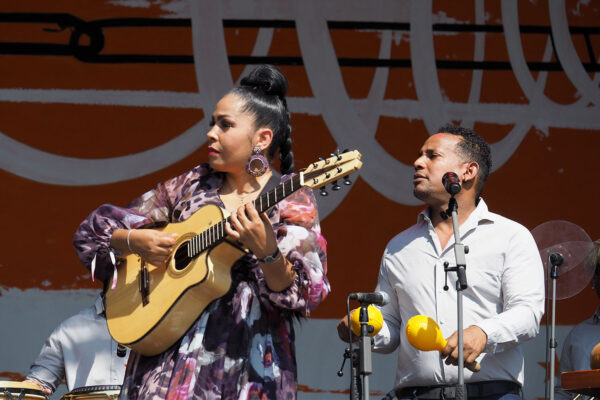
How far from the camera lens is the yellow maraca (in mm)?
3682

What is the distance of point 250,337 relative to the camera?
11.4ft

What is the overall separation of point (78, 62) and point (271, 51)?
1.21 m

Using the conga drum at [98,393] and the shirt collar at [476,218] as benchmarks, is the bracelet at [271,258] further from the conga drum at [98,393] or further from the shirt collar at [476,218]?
the conga drum at [98,393]

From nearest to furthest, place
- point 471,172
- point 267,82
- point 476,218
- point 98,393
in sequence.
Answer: point 267,82 < point 476,218 < point 471,172 < point 98,393

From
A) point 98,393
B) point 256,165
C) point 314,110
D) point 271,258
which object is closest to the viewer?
point 271,258

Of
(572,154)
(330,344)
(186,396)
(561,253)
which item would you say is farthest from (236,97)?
(572,154)

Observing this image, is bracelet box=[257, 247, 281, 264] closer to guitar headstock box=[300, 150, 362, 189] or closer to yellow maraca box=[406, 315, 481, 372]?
guitar headstock box=[300, 150, 362, 189]

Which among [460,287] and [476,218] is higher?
[476,218]

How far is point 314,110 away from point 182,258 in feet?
8.89

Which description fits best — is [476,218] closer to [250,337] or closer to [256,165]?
[256,165]

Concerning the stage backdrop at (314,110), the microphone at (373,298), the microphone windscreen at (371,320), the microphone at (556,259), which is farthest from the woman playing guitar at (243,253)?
the stage backdrop at (314,110)

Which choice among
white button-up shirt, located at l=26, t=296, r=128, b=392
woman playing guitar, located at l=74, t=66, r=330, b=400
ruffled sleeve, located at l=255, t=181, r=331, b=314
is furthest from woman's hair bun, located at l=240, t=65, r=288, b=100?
white button-up shirt, located at l=26, t=296, r=128, b=392

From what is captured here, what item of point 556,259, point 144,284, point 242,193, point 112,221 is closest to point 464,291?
point 556,259

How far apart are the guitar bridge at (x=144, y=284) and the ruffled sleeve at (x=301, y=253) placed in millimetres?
446
